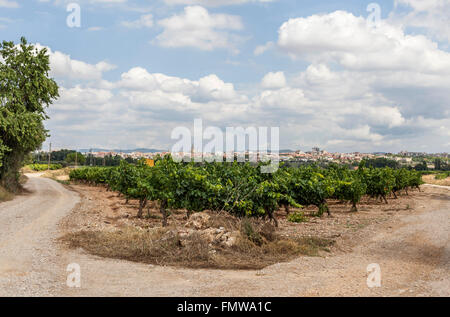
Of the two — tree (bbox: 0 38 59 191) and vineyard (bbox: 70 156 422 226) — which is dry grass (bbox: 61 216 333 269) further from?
tree (bbox: 0 38 59 191)

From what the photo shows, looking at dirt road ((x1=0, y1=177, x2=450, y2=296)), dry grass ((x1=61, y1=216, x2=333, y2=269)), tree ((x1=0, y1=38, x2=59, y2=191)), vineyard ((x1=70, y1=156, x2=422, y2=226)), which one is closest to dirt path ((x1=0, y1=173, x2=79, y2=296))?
dirt road ((x1=0, y1=177, x2=450, y2=296))

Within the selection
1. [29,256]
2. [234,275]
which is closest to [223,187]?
[234,275]

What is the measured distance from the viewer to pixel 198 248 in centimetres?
913

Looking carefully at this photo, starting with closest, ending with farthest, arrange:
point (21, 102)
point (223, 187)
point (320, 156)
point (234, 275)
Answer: point (234, 275), point (223, 187), point (21, 102), point (320, 156)

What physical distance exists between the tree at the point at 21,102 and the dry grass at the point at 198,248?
57.3ft

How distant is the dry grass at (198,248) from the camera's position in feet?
28.9

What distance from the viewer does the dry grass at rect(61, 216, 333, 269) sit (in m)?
8.80

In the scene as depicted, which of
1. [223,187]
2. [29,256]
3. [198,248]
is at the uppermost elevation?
[223,187]

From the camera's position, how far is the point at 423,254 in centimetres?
1010

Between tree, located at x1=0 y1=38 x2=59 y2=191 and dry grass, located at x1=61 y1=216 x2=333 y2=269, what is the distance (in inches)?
687

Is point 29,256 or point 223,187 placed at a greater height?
point 223,187

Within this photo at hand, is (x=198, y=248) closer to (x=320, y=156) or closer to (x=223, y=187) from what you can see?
(x=223, y=187)

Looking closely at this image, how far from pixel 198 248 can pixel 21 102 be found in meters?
22.7

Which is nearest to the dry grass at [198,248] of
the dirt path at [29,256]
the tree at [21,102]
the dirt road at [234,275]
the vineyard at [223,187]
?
the dirt road at [234,275]
